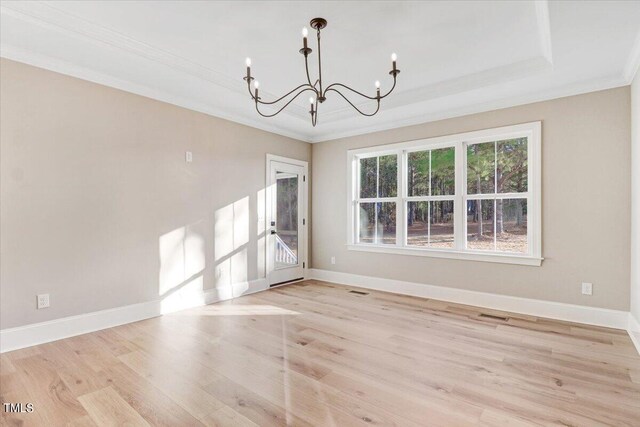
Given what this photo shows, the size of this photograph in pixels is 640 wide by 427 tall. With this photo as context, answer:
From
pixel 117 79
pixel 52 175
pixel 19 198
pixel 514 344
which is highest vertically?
pixel 117 79

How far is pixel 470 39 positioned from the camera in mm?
2900

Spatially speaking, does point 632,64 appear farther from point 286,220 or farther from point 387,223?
point 286,220

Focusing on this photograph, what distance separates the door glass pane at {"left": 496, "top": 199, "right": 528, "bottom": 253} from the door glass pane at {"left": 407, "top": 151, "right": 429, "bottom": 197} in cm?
103

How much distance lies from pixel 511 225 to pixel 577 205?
70cm

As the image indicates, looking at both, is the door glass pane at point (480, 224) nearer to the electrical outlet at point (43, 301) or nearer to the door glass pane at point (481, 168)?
the door glass pane at point (481, 168)

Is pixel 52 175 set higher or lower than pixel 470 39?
lower

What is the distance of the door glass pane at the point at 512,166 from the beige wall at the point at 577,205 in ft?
0.76

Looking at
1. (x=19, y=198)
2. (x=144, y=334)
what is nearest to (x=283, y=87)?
(x=19, y=198)

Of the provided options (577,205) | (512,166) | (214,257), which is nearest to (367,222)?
(512,166)

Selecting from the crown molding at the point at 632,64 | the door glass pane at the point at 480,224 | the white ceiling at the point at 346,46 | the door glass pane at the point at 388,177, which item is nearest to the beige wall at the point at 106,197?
the white ceiling at the point at 346,46

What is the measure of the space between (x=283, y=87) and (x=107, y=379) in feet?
11.0

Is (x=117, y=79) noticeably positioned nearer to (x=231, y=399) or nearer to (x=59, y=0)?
(x=59, y=0)

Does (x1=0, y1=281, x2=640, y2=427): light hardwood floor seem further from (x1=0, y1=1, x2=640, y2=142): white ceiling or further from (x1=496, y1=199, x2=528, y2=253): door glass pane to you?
(x1=0, y1=1, x2=640, y2=142): white ceiling

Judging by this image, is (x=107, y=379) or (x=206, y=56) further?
(x=206, y=56)
